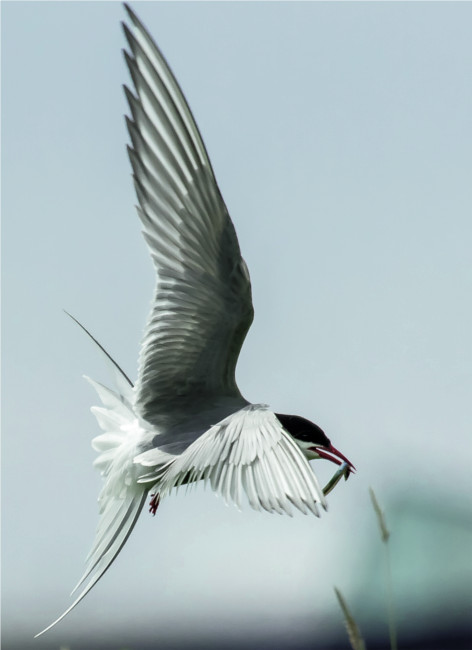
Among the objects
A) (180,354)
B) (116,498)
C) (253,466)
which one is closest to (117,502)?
(116,498)

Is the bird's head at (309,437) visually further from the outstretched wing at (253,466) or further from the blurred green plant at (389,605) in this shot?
the blurred green plant at (389,605)

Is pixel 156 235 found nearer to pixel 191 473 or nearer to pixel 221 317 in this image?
pixel 221 317

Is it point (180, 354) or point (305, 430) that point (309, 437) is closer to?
point (305, 430)

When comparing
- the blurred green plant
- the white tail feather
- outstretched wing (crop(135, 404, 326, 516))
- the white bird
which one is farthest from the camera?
Answer: the white tail feather

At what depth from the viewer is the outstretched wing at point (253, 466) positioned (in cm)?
287

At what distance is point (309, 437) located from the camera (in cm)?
420

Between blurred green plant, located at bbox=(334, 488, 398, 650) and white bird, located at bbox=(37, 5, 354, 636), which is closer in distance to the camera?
blurred green plant, located at bbox=(334, 488, 398, 650)

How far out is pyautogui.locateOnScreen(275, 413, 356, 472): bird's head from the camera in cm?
419

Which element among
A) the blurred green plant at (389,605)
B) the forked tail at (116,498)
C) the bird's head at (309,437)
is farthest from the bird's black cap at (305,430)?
the blurred green plant at (389,605)

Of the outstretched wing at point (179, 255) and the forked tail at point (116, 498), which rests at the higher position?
the outstretched wing at point (179, 255)

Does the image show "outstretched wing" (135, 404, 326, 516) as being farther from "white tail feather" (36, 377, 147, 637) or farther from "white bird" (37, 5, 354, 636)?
"white tail feather" (36, 377, 147, 637)

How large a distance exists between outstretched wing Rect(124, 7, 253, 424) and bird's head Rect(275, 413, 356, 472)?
31cm

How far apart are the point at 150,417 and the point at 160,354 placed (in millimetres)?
243

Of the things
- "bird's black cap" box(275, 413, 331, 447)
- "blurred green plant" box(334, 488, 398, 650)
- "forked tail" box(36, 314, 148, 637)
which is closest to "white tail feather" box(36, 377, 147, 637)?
"forked tail" box(36, 314, 148, 637)
